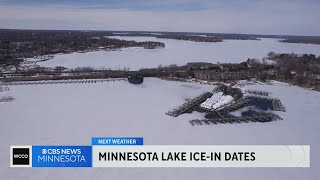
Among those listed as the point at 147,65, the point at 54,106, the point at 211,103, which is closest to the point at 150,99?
the point at 211,103

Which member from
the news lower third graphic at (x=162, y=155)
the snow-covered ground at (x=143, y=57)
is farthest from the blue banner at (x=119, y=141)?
the snow-covered ground at (x=143, y=57)

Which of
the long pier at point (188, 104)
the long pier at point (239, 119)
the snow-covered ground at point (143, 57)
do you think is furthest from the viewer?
the snow-covered ground at point (143, 57)

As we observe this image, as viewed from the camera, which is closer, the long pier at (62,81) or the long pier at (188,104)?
the long pier at (188,104)

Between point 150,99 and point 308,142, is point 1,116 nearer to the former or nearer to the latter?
point 150,99

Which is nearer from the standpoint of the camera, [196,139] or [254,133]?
[196,139]

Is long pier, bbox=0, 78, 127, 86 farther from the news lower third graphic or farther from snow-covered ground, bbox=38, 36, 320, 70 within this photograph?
the news lower third graphic

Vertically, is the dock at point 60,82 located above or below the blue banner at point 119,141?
above

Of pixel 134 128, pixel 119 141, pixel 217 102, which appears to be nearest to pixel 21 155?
pixel 119 141

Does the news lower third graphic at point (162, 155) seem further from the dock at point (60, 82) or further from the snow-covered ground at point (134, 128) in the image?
the dock at point (60, 82)
